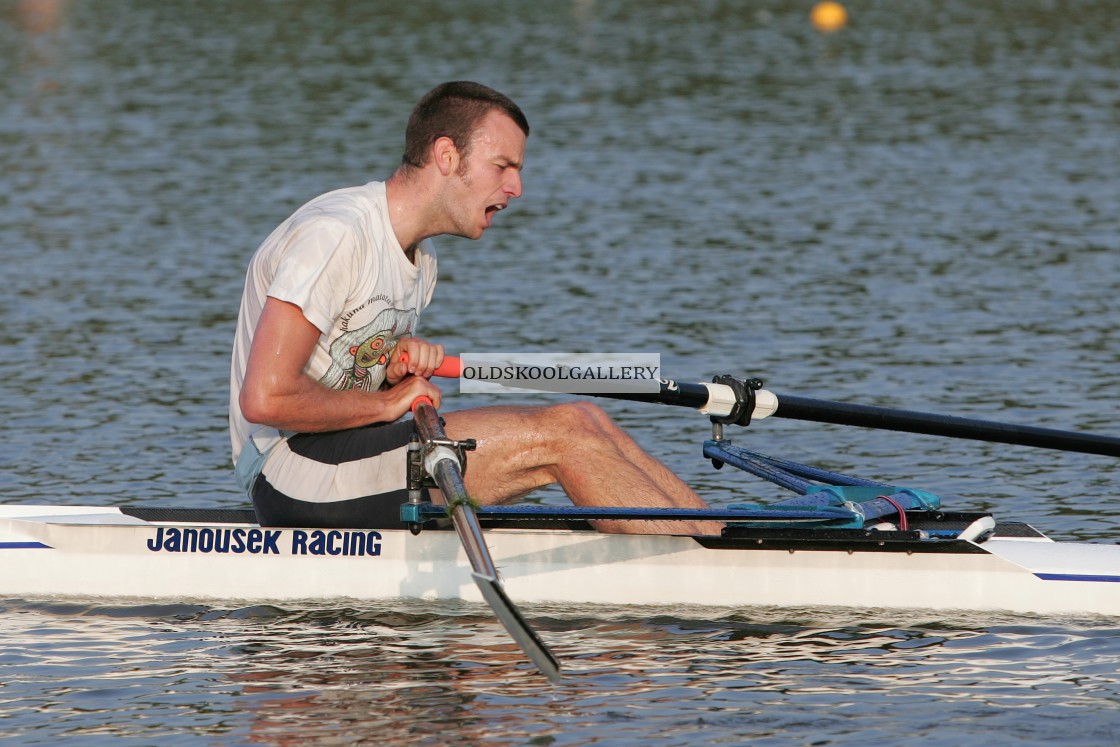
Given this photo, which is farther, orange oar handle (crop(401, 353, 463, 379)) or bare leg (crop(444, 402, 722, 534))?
orange oar handle (crop(401, 353, 463, 379))

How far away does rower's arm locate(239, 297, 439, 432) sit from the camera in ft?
21.0

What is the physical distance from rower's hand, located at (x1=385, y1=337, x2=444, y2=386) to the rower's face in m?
0.46

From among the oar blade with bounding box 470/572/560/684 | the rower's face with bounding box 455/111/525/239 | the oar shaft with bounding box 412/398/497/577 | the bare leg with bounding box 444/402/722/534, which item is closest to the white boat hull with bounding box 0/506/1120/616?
the bare leg with bounding box 444/402/722/534

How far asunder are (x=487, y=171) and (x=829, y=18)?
93.2 ft

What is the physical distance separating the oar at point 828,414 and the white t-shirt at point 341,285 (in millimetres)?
1077

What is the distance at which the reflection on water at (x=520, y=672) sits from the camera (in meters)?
6.20

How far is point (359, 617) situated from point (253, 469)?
2.47 ft

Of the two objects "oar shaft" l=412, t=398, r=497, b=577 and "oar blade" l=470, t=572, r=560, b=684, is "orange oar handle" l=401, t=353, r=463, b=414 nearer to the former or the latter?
"oar shaft" l=412, t=398, r=497, b=577

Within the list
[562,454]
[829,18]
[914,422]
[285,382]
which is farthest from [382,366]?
[829,18]

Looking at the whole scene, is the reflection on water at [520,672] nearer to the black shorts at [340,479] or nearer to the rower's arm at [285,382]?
the black shorts at [340,479]

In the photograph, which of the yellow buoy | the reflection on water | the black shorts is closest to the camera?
the reflection on water

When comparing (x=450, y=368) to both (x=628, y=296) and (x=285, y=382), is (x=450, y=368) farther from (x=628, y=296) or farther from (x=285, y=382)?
(x=628, y=296)

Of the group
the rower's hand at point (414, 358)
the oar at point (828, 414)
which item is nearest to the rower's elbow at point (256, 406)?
the rower's hand at point (414, 358)

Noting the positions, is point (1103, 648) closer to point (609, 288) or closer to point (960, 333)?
point (960, 333)
